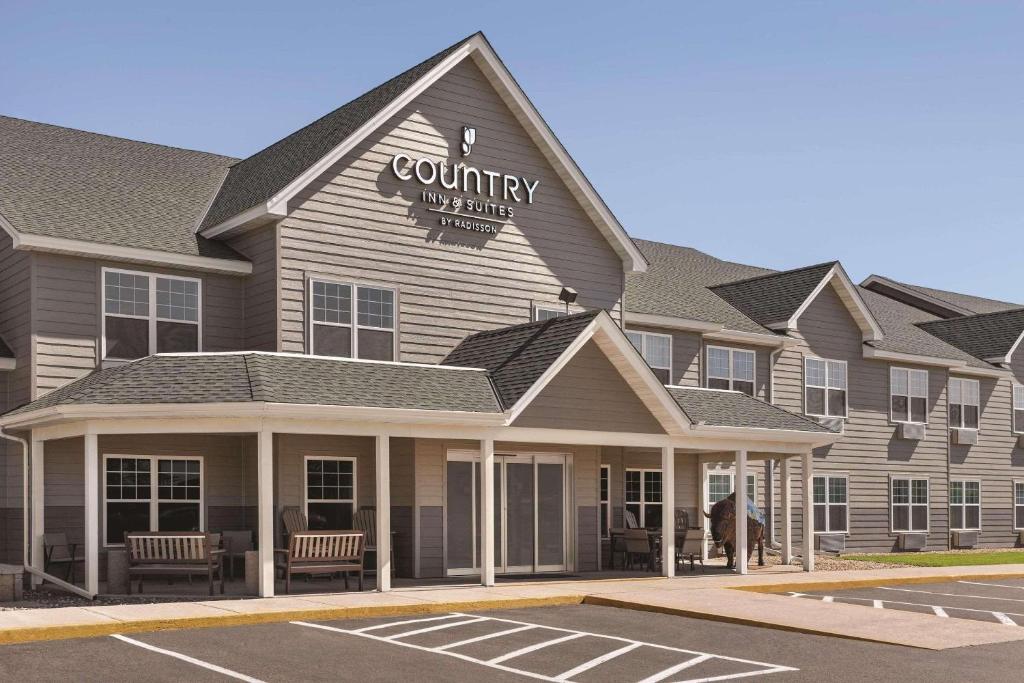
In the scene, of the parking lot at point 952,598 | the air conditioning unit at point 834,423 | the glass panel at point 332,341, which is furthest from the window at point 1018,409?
the glass panel at point 332,341

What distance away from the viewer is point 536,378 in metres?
20.2

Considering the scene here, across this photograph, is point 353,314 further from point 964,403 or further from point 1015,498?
point 1015,498

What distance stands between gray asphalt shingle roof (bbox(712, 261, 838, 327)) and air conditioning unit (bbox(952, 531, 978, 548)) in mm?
9494

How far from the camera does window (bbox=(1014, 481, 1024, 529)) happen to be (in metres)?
38.6

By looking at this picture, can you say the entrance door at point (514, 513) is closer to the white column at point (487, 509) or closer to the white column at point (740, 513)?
the white column at point (487, 509)

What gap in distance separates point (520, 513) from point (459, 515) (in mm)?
1350

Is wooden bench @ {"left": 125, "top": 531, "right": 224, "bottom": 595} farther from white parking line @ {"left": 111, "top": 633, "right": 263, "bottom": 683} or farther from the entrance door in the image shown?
the entrance door

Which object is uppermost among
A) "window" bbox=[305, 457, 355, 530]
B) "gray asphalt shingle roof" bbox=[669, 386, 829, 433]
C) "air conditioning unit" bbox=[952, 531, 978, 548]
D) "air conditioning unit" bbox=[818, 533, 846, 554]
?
"gray asphalt shingle roof" bbox=[669, 386, 829, 433]

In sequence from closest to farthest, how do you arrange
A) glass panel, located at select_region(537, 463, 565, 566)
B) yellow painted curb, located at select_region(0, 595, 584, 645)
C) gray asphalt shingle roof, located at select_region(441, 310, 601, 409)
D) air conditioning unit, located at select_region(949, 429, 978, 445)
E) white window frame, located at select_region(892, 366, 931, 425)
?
yellow painted curb, located at select_region(0, 595, 584, 645) < gray asphalt shingle roof, located at select_region(441, 310, 601, 409) < glass panel, located at select_region(537, 463, 565, 566) < white window frame, located at select_region(892, 366, 931, 425) < air conditioning unit, located at select_region(949, 429, 978, 445)

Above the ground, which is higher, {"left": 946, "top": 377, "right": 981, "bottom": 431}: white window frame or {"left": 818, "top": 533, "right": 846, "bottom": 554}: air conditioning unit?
{"left": 946, "top": 377, "right": 981, "bottom": 431}: white window frame

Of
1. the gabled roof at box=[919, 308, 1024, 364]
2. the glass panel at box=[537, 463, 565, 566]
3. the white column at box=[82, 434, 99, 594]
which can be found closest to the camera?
the white column at box=[82, 434, 99, 594]

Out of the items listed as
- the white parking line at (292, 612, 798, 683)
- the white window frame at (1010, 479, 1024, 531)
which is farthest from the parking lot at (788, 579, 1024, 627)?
the white window frame at (1010, 479, 1024, 531)

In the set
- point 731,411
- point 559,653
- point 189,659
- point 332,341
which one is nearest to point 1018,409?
point 731,411

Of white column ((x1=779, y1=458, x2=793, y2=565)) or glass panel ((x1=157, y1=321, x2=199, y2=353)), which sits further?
white column ((x1=779, y1=458, x2=793, y2=565))
